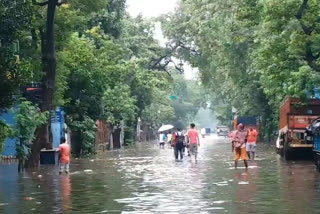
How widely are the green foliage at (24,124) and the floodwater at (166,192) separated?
1.51 metres

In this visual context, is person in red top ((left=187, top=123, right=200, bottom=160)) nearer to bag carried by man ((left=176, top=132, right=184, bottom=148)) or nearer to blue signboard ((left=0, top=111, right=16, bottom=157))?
bag carried by man ((left=176, top=132, right=184, bottom=148))

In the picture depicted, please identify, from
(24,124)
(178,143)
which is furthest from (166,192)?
(178,143)

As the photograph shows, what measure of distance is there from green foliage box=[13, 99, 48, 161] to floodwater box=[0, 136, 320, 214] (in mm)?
1511

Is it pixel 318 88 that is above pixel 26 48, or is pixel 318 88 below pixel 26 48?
below

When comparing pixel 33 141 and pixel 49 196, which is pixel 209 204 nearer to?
pixel 49 196

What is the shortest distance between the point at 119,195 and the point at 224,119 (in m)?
113

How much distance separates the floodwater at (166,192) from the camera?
13734 millimetres

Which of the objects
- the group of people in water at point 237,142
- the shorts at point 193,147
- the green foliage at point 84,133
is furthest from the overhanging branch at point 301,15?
the green foliage at point 84,133

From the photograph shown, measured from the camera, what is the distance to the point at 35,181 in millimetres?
21812

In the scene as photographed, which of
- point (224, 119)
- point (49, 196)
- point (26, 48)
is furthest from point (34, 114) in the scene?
point (224, 119)

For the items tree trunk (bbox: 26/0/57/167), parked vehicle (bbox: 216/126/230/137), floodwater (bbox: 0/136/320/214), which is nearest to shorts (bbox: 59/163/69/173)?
floodwater (bbox: 0/136/320/214)

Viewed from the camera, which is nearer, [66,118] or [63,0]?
[63,0]

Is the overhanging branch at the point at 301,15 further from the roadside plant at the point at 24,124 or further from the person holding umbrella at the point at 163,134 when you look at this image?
the person holding umbrella at the point at 163,134

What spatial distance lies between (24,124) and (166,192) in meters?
10.7
